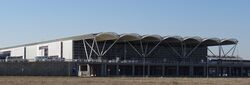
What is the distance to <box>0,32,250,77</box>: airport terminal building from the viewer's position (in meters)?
124

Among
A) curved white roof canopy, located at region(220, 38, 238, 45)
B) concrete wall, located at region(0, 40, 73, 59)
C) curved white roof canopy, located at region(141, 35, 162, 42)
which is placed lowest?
concrete wall, located at region(0, 40, 73, 59)

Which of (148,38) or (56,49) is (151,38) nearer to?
(148,38)

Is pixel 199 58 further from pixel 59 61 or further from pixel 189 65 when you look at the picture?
pixel 59 61

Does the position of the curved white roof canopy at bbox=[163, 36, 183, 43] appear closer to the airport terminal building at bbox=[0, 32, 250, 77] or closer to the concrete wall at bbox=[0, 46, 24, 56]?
the airport terminal building at bbox=[0, 32, 250, 77]

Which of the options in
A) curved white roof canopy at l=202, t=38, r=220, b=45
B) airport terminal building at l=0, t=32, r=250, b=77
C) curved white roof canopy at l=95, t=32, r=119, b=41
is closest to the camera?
airport terminal building at l=0, t=32, r=250, b=77

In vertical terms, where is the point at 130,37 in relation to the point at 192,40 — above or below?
above

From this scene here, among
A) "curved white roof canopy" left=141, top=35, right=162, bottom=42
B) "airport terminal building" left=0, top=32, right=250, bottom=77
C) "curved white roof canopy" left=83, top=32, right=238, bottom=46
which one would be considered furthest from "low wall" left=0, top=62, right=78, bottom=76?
"curved white roof canopy" left=141, top=35, right=162, bottom=42

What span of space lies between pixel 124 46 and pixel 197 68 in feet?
66.2

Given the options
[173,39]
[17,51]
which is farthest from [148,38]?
[17,51]

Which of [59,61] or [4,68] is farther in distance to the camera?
[59,61]

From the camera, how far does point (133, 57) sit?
14738 cm

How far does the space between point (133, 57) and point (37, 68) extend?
39.1 m

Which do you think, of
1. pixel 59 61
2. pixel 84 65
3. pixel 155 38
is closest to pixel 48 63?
pixel 59 61

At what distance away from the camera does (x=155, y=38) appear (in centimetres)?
13775
